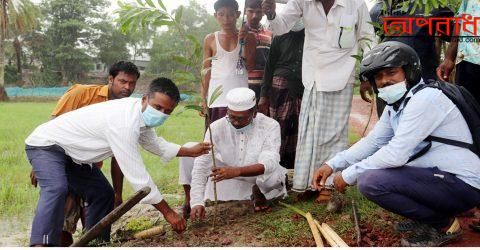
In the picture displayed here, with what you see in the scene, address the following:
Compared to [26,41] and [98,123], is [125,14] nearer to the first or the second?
[98,123]

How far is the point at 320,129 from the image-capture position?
3893 mm

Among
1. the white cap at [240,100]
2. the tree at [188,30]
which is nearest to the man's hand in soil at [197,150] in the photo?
the white cap at [240,100]

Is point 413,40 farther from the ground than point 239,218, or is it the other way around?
point 413,40

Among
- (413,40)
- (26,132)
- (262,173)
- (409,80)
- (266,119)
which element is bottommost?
(26,132)

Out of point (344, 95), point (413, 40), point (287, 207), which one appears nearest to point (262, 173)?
point (287, 207)

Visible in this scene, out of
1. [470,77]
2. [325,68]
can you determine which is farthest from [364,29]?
[470,77]

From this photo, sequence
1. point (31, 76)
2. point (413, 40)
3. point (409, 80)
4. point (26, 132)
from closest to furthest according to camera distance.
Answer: point (409, 80)
point (413, 40)
point (26, 132)
point (31, 76)

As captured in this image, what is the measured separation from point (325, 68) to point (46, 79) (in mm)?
22940

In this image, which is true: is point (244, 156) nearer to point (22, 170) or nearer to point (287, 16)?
point (287, 16)

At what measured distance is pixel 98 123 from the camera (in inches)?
117

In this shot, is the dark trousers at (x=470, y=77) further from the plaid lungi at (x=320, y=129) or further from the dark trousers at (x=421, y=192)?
→ the dark trousers at (x=421, y=192)

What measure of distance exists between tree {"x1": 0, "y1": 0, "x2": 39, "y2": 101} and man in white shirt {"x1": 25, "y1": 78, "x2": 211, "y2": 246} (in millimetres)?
19009

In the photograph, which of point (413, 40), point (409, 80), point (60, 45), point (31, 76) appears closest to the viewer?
point (409, 80)

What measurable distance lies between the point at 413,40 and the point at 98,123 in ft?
8.35
